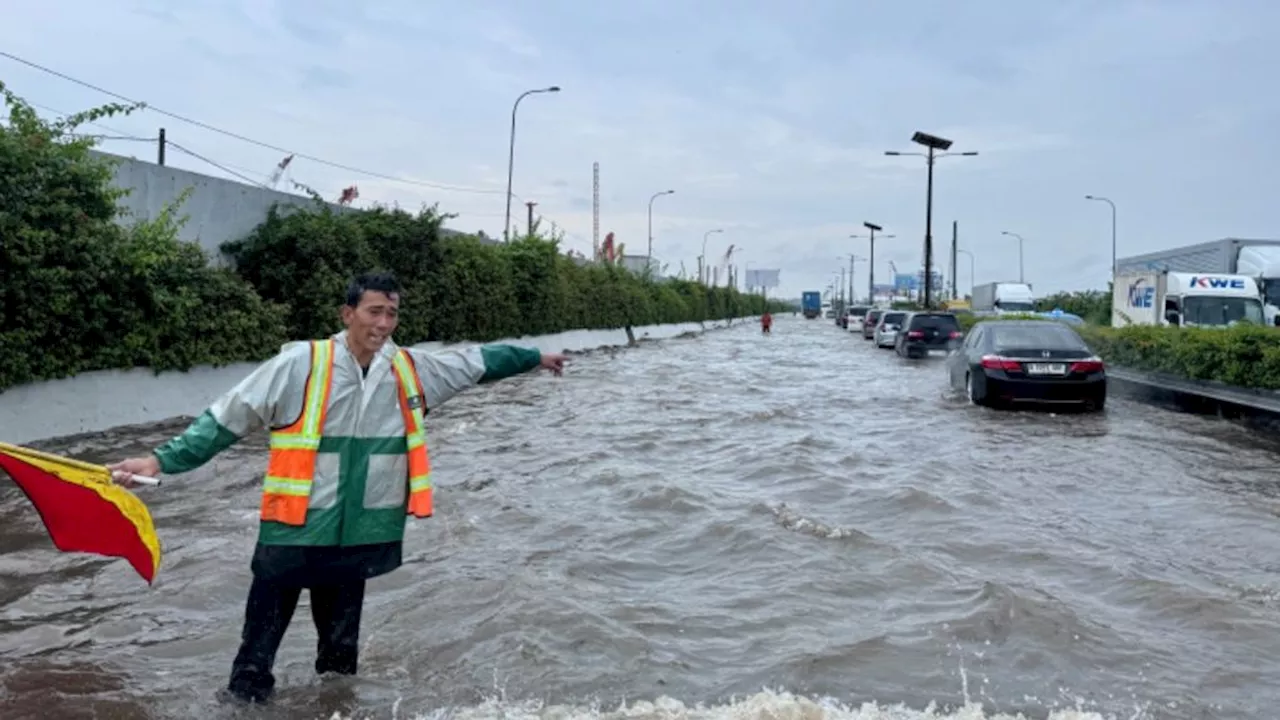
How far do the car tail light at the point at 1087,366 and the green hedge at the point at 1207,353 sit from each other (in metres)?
1.99

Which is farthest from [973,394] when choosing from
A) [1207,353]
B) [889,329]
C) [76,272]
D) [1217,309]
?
[889,329]

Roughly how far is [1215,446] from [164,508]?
11.5 m

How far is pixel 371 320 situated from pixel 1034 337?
45.9 feet

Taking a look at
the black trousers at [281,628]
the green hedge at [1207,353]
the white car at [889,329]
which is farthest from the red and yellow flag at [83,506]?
the white car at [889,329]

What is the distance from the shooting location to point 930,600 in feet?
20.0

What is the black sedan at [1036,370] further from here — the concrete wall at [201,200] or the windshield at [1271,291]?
the windshield at [1271,291]

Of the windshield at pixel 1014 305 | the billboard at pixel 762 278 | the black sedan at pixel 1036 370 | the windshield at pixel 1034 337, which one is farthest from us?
the billboard at pixel 762 278

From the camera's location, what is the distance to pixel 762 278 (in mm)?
184625

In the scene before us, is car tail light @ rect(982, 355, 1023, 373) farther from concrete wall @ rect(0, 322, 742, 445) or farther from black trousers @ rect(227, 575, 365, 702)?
black trousers @ rect(227, 575, 365, 702)

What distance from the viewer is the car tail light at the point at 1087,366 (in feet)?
50.8

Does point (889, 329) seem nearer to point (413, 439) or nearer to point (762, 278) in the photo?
point (413, 439)

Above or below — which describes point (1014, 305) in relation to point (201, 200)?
below

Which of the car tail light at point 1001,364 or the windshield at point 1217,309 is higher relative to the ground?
the windshield at point 1217,309

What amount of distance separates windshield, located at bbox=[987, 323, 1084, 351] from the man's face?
13.4 m
